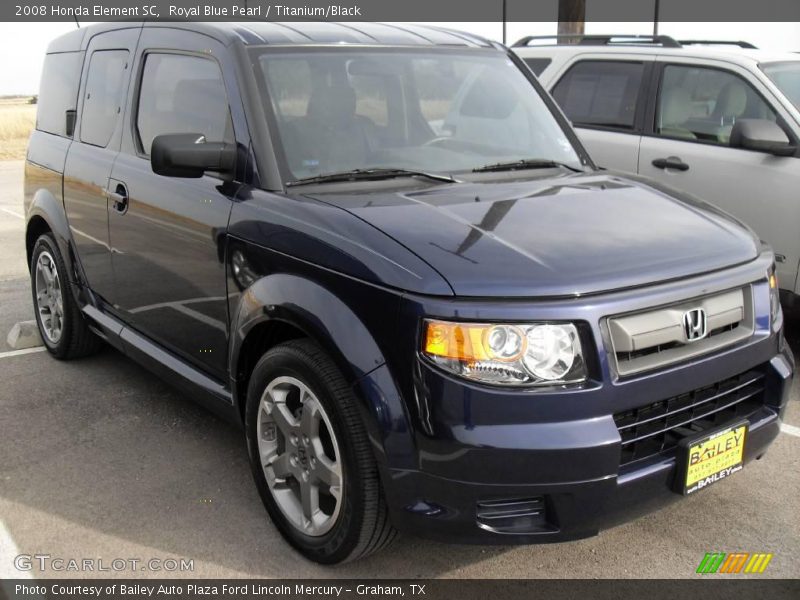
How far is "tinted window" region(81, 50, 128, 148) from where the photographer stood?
178 inches

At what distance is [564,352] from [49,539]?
221 cm

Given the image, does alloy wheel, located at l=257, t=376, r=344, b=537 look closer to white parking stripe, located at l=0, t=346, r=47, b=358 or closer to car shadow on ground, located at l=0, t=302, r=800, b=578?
car shadow on ground, located at l=0, t=302, r=800, b=578

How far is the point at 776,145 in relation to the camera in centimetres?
526

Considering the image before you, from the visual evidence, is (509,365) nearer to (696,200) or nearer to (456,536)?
(456,536)

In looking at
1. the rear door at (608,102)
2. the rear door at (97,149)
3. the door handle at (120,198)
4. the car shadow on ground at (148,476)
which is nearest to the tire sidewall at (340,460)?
the car shadow on ground at (148,476)

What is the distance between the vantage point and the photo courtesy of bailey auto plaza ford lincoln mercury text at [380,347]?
2641 millimetres

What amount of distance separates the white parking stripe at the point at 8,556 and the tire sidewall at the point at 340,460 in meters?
0.93

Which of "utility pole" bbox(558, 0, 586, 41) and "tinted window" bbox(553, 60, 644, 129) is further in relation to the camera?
"utility pole" bbox(558, 0, 586, 41)

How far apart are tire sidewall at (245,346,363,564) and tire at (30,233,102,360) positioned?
7.25 ft

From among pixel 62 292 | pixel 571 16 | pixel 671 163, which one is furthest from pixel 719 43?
pixel 571 16

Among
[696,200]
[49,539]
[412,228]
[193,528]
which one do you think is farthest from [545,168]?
[49,539]

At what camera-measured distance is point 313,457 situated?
10.2 feet

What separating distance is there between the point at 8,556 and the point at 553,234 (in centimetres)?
239

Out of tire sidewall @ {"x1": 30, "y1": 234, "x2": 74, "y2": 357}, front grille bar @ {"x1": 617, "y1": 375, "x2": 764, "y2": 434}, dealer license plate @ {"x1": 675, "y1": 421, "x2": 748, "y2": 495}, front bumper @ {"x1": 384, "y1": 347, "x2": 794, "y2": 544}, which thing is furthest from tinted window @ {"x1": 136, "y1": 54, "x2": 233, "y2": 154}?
dealer license plate @ {"x1": 675, "y1": 421, "x2": 748, "y2": 495}
